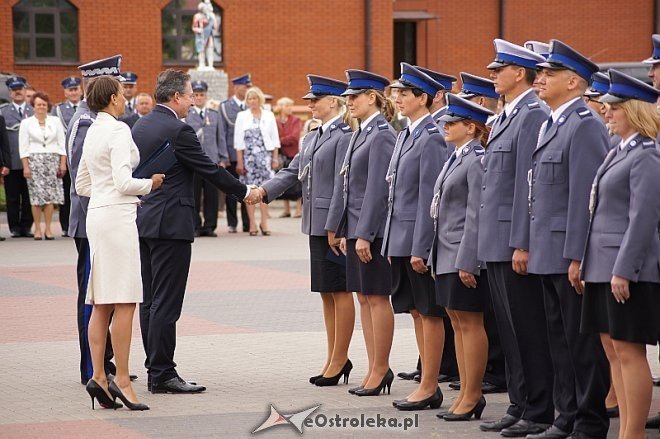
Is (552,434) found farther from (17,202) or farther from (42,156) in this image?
(17,202)

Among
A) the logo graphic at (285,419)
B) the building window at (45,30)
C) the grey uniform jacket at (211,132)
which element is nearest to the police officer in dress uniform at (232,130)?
the grey uniform jacket at (211,132)

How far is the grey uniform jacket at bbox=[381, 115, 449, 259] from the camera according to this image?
8.29 meters

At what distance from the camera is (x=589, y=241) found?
666 centimetres

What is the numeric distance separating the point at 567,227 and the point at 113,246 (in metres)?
2.99

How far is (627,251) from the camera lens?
6.38m

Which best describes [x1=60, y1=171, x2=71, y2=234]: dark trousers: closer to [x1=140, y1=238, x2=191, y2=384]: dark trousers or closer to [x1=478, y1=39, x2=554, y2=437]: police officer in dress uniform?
[x1=140, y1=238, x2=191, y2=384]: dark trousers

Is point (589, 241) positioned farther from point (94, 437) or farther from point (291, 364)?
point (291, 364)

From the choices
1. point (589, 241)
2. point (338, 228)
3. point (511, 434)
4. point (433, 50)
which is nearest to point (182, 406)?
point (338, 228)

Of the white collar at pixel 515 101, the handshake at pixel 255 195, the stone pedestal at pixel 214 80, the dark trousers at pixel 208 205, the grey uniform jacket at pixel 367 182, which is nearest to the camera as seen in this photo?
the white collar at pixel 515 101

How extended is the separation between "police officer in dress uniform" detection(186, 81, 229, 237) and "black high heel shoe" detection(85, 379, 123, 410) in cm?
1210

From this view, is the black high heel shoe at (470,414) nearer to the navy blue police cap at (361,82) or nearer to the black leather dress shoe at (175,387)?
the black leather dress shoe at (175,387)

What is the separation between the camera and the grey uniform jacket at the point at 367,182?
28.7 feet

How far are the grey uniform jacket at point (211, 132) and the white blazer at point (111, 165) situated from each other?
40.3ft

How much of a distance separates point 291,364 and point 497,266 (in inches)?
112
